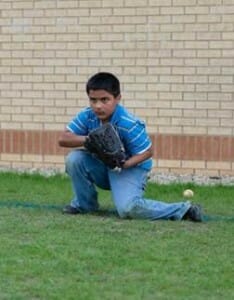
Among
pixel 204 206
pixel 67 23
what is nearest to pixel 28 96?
pixel 67 23

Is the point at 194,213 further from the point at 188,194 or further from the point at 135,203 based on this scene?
the point at 188,194

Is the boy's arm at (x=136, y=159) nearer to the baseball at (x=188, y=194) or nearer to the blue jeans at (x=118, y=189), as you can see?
the blue jeans at (x=118, y=189)

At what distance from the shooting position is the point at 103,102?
26.1 feet

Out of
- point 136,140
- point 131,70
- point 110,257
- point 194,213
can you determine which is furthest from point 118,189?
point 131,70

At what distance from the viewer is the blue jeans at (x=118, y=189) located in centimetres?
789

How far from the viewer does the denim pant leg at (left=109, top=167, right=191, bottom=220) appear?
787 cm

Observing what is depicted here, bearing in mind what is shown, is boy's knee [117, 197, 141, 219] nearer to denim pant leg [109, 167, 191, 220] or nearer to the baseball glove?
denim pant leg [109, 167, 191, 220]

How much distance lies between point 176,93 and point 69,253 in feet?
16.9

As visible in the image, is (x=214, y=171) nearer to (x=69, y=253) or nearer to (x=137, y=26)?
(x=137, y=26)

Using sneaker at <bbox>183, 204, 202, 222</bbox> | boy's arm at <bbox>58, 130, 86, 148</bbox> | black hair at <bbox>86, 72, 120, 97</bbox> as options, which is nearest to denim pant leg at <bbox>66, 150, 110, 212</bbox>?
boy's arm at <bbox>58, 130, 86, 148</bbox>

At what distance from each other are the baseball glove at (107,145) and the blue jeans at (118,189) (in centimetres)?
22

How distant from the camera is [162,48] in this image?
1125 cm

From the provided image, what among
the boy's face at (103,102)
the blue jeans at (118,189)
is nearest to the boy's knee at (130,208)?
the blue jeans at (118,189)

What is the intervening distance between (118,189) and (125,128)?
0.52m
